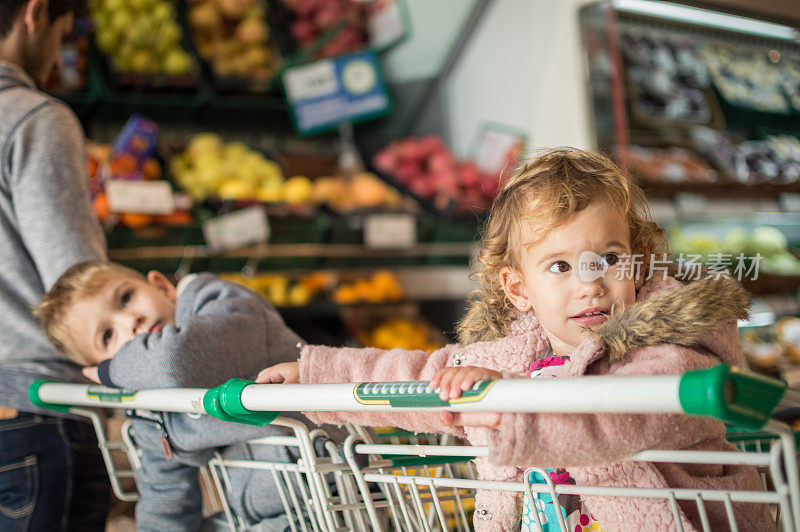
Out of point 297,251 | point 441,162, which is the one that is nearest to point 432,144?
point 441,162

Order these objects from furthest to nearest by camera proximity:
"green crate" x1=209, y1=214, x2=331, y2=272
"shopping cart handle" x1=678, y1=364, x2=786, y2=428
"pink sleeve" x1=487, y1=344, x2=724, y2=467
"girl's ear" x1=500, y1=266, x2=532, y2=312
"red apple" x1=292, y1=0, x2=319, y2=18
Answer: "red apple" x1=292, y1=0, x2=319, y2=18 < "green crate" x1=209, y1=214, x2=331, y2=272 < "girl's ear" x1=500, y1=266, x2=532, y2=312 < "pink sleeve" x1=487, y1=344, x2=724, y2=467 < "shopping cart handle" x1=678, y1=364, x2=786, y2=428

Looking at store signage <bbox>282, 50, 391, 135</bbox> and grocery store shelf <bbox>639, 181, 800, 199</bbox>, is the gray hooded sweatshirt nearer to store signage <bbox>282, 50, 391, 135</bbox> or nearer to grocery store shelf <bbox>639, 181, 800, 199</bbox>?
grocery store shelf <bbox>639, 181, 800, 199</bbox>

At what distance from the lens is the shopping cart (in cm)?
74

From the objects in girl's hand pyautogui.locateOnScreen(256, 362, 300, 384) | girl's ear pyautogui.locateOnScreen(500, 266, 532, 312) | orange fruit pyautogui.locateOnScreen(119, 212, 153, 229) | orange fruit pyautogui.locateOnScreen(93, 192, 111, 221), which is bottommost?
orange fruit pyautogui.locateOnScreen(119, 212, 153, 229)

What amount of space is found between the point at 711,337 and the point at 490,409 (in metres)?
0.37

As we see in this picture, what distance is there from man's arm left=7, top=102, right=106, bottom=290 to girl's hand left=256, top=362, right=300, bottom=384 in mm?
672

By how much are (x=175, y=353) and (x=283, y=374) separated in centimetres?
24

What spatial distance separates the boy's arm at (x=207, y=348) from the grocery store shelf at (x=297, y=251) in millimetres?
1667

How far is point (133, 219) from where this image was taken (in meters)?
3.15

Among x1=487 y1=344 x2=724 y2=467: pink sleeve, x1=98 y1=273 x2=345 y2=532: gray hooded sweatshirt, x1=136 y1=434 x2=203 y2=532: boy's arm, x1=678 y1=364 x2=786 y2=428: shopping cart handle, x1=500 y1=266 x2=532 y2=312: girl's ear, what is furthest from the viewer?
x1=136 y1=434 x2=203 y2=532: boy's arm

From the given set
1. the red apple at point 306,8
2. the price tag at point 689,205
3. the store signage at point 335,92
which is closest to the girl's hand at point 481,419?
the price tag at point 689,205

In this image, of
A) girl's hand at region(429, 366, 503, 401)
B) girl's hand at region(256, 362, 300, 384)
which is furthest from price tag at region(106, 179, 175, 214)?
girl's hand at region(429, 366, 503, 401)

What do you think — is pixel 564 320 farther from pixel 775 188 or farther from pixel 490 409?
pixel 775 188

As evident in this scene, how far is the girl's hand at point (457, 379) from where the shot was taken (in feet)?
3.02
